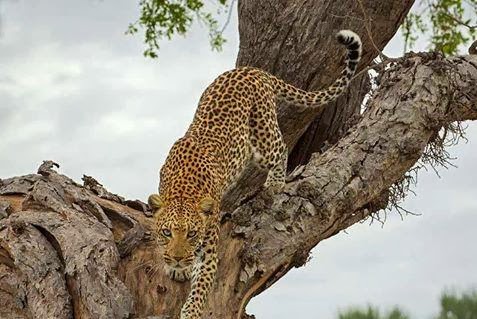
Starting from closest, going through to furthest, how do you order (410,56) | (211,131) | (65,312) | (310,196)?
(65,312)
(310,196)
(211,131)
(410,56)

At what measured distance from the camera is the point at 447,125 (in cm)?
764

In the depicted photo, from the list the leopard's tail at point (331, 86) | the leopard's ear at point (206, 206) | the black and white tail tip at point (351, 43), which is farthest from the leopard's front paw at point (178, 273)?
the black and white tail tip at point (351, 43)

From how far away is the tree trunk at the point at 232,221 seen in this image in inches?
227

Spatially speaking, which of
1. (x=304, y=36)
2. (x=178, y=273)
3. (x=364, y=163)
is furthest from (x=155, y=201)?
(x=304, y=36)

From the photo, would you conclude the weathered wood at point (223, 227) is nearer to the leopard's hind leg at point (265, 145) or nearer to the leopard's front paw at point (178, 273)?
the leopard's front paw at point (178, 273)

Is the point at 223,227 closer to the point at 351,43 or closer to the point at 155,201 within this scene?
the point at 155,201

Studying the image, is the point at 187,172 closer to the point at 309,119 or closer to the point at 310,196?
the point at 310,196

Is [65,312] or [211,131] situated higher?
[211,131]

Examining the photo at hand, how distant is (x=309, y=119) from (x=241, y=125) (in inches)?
69.0

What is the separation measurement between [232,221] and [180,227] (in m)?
0.49

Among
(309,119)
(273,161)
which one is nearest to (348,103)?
(309,119)

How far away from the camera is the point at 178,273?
5.93 metres

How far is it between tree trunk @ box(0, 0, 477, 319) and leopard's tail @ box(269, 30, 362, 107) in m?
0.62

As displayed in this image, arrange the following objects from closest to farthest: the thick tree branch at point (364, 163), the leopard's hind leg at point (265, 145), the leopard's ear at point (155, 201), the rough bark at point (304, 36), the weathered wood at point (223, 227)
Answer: the weathered wood at point (223, 227)
the leopard's ear at point (155, 201)
the thick tree branch at point (364, 163)
the leopard's hind leg at point (265, 145)
the rough bark at point (304, 36)
